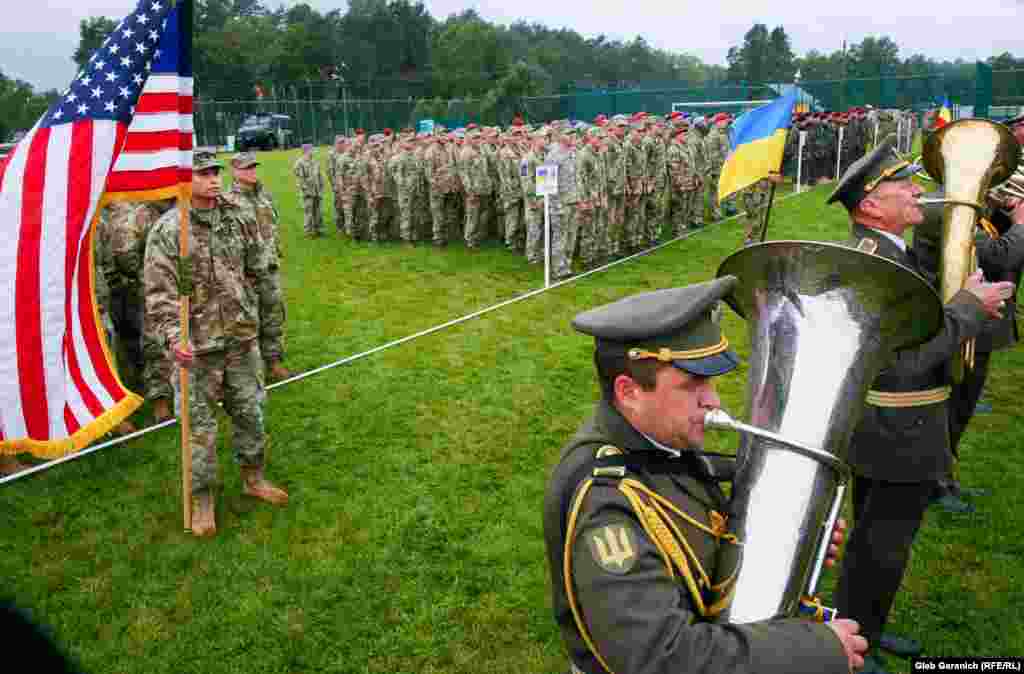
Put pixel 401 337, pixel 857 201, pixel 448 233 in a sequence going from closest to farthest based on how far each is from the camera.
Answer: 1. pixel 857 201
2. pixel 401 337
3. pixel 448 233

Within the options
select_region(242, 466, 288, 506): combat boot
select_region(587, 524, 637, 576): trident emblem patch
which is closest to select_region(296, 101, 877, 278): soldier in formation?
select_region(242, 466, 288, 506): combat boot

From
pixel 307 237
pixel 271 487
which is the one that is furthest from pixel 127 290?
pixel 307 237

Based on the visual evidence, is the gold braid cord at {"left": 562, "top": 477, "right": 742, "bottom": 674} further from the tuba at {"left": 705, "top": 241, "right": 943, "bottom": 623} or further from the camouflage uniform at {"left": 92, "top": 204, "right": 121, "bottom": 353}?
the camouflage uniform at {"left": 92, "top": 204, "right": 121, "bottom": 353}

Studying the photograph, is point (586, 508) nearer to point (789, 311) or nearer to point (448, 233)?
point (789, 311)

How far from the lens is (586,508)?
199 cm

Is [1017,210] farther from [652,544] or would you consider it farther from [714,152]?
[714,152]

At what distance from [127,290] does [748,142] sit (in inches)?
270

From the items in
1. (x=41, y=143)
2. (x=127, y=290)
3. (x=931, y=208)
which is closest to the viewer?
(x=41, y=143)

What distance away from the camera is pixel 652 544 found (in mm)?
1940

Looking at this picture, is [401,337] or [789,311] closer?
[789,311]

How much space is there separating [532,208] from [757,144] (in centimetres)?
580

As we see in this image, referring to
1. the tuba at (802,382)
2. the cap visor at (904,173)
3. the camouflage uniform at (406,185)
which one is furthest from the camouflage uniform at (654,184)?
the tuba at (802,382)

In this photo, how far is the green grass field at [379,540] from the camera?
168 inches

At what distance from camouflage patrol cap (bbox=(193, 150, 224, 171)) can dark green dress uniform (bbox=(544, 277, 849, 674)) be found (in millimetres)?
4080
